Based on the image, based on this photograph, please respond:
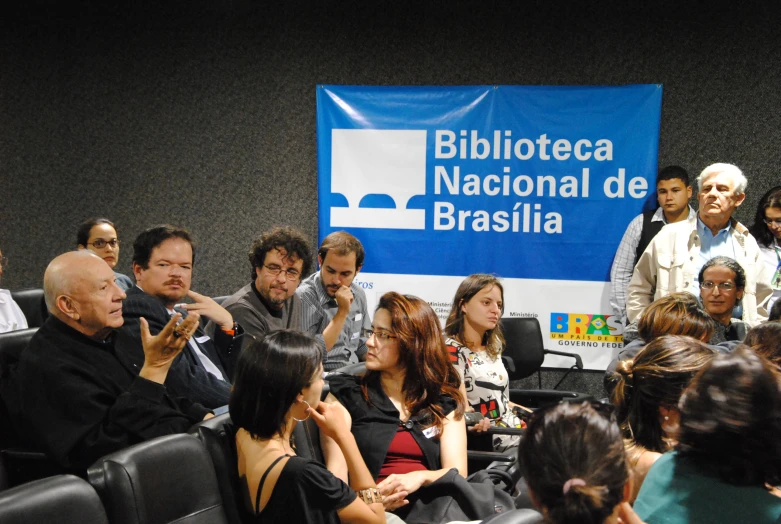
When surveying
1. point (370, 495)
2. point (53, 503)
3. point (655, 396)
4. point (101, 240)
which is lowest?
point (370, 495)

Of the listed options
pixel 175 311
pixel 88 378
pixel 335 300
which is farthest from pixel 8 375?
pixel 335 300

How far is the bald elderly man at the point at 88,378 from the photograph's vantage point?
1904mm

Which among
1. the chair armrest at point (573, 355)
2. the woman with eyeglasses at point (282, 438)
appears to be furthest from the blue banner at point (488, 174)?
the woman with eyeglasses at point (282, 438)

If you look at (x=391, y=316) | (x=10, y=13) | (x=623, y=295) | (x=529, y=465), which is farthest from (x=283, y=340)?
(x=10, y=13)

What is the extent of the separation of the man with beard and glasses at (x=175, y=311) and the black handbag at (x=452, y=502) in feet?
2.25

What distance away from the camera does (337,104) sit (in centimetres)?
459

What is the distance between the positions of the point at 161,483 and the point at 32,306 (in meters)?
2.70

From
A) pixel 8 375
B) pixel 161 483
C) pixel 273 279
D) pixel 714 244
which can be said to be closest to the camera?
pixel 161 483

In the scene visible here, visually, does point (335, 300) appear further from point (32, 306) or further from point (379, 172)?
point (32, 306)

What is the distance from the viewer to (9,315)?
11.1ft

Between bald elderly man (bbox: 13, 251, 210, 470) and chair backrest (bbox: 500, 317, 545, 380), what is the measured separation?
87.9 inches

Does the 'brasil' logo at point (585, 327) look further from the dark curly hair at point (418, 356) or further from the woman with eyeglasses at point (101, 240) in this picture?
the woman with eyeglasses at point (101, 240)

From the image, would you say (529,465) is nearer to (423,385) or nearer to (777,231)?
(423,385)

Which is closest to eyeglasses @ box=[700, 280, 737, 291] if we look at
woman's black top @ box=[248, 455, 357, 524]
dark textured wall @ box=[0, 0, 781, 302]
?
dark textured wall @ box=[0, 0, 781, 302]
